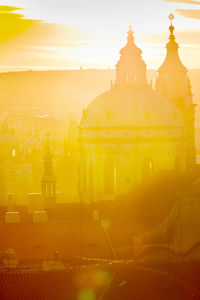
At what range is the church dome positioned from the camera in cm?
8062

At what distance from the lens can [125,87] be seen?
269 ft

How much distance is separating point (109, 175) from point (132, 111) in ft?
16.7

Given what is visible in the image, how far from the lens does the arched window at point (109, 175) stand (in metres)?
80.9

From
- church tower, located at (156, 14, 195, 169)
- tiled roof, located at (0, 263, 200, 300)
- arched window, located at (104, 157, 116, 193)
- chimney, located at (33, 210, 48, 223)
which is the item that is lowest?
chimney, located at (33, 210, 48, 223)

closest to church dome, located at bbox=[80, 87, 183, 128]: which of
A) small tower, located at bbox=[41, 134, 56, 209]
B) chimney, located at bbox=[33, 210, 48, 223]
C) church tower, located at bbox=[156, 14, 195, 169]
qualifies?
church tower, located at bbox=[156, 14, 195, 169]

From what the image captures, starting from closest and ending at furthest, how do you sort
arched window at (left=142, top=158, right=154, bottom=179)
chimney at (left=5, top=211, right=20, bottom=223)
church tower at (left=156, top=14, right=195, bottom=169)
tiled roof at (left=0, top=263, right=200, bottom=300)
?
tiled roof at (left=0, top=263, right=200, bottom=300)
chimney at (left=5, top=211, right=20, bottom=223)
arched window at (left=142, top=158, right=154, bottom=179)
church tower at (left=156, top=14, right=195, bottom=169)

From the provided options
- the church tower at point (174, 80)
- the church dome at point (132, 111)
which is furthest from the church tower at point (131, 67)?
the church tower at point (174, 80)

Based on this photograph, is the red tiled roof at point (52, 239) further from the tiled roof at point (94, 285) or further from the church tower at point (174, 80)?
the church tower at point (174, 80)

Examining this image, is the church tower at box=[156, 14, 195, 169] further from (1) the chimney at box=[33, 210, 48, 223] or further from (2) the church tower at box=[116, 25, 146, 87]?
(1) the chimney at box=[33, 210, 48, 223]

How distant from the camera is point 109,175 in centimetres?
8131

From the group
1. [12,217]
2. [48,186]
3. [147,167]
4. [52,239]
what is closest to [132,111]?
[147,167]

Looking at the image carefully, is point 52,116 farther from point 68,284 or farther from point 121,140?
point 68,284

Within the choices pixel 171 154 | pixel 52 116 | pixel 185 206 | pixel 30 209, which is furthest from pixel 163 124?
pixel 52 116

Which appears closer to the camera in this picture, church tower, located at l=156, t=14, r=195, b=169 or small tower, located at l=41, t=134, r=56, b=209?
small tower, located at l=41, t=134, r=56, b=209
